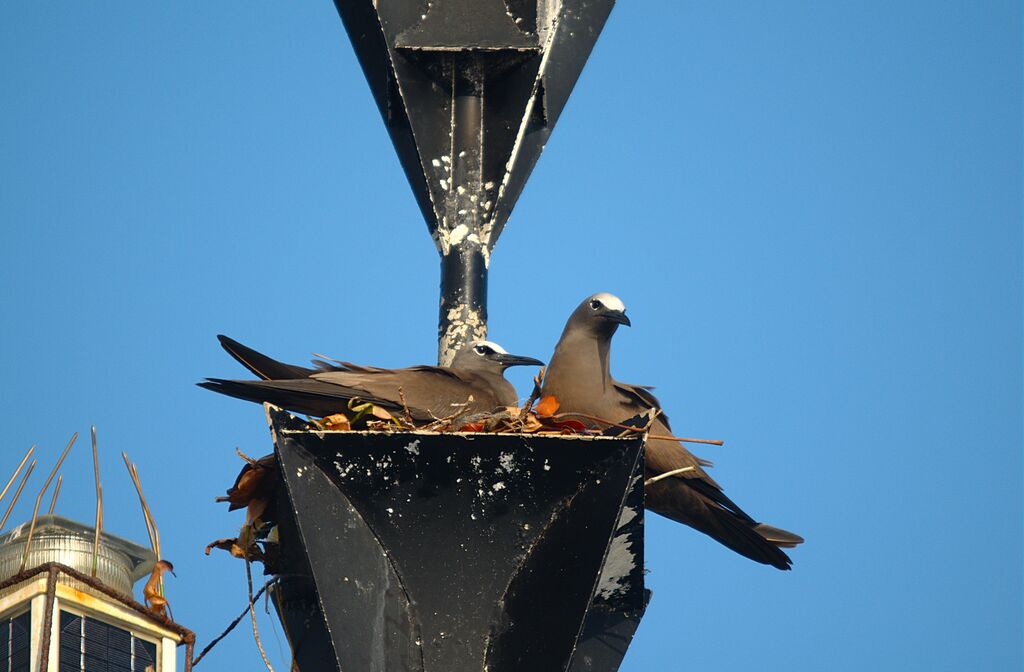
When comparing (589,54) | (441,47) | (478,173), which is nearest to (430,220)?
(478,173)

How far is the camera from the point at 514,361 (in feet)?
29.5

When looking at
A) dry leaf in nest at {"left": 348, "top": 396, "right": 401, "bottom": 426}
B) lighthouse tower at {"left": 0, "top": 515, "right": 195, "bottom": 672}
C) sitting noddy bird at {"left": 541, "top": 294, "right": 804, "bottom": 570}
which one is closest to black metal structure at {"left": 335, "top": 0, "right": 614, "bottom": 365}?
sitting noddy bird at {"left": 541, "top": 294, "right": 804, "bottom": 570}

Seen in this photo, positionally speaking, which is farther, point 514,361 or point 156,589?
point 514,361

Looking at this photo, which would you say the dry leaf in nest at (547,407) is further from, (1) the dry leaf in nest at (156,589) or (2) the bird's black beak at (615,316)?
(1) the dry leaf in nest at (156,589)

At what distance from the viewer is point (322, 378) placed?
297 inches

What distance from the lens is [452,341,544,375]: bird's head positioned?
8.12 m

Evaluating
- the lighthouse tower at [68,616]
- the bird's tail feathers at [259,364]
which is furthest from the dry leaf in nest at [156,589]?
the bird's tail feathers at [259,364]

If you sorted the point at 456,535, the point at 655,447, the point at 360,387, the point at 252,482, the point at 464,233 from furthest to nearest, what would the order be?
1. the point at 464,233
2. the point at 655,447
3. the point at 360,387
4. the point at 252,482
5. the point at 456,535

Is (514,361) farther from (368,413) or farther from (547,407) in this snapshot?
(368,413)

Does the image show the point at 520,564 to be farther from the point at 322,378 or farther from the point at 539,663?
the point at 322,378

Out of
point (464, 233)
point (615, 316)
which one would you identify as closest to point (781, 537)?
point (615, 316)

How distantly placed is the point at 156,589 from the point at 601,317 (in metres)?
2.96

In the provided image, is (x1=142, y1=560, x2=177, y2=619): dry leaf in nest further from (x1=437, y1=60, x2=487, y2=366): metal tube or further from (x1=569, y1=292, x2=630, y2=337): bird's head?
(x1=569, y1=292, x2=630, y2=337): bird's head

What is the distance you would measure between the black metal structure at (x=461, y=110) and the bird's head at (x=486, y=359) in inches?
3.6
